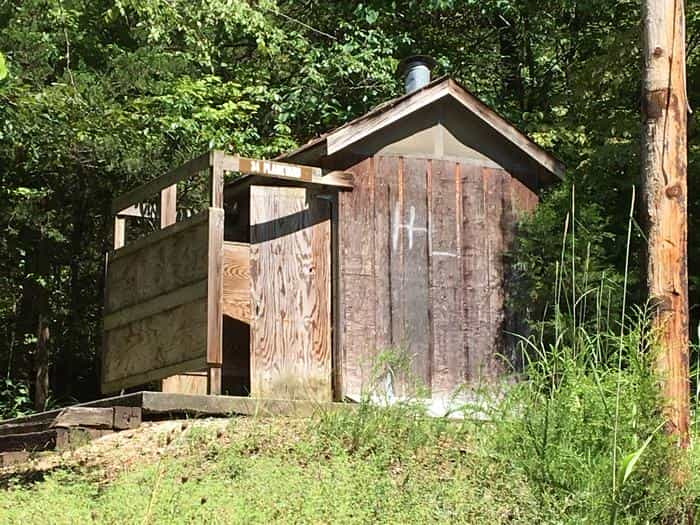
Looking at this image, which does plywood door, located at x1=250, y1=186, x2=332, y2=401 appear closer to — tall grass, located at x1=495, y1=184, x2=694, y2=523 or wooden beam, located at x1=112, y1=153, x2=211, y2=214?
wooden beam, located at x1=112, y1=153, x2=211, y2=214

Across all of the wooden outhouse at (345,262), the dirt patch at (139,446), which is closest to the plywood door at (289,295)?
the wooden outhouse at (345,262)

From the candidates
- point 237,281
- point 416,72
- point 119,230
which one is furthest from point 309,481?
point 416,72

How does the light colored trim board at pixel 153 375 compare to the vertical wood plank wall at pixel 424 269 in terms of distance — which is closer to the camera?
the light colored trim board at pixel 153 375

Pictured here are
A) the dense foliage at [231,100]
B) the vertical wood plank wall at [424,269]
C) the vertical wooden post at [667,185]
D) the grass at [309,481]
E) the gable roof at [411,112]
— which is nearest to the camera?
the grass at [309,481]

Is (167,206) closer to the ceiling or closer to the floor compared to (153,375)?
closer to the ceiling

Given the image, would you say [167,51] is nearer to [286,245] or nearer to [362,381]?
[286,245]

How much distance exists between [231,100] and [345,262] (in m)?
6.54

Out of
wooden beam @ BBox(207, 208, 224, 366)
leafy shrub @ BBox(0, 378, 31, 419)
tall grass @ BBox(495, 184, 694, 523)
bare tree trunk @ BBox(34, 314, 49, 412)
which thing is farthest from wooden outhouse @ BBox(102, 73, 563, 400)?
leafy shrub @ BBox(0, 378, 31, 419)

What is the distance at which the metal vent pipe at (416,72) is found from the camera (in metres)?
11.8

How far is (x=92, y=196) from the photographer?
587 inches

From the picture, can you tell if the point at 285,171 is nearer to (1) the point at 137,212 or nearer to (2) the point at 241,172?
(2) the point at 241,172

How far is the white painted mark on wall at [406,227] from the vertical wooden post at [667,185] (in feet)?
13.4

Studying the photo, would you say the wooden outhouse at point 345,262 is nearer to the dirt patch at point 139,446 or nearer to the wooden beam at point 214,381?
the wooden beam at point 214,381

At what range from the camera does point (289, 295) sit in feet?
33.4
